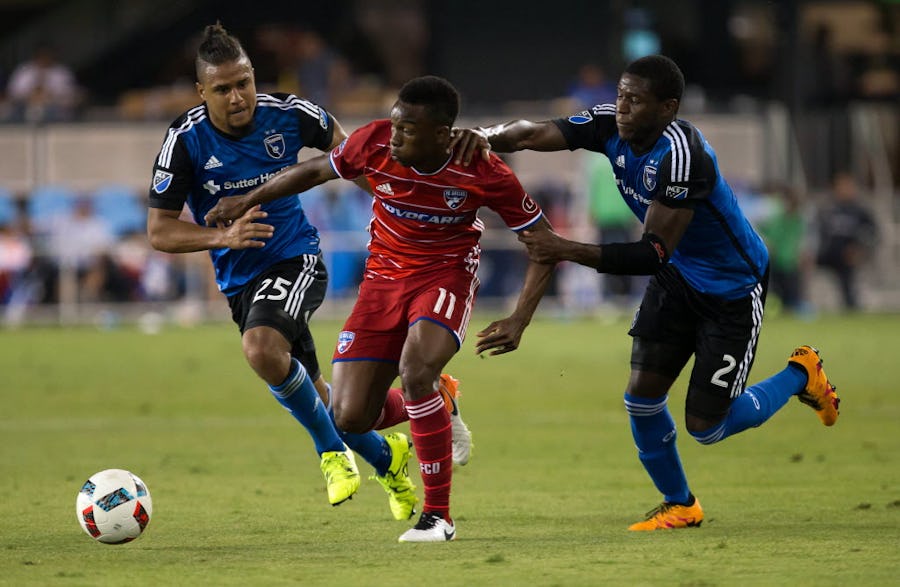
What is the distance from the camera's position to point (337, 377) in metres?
7.56

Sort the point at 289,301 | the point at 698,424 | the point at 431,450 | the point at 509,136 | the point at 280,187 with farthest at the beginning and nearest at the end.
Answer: the point at 289,301 < the point at 509,136 < the point at 698,424 < the point at 280,187 < the point at 431,450

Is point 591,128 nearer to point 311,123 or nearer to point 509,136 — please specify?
point 509,136

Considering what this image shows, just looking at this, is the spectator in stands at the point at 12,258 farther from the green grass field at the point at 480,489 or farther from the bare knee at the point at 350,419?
the bare knee at the point at 350,419

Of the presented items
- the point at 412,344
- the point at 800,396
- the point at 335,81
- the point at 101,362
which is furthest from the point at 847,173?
the point at 412,344

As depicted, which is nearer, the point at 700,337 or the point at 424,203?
the point at 424,203

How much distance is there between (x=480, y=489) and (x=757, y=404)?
1.83 metres

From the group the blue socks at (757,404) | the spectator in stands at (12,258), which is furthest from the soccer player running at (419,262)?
the spectator in stands at (12,258)

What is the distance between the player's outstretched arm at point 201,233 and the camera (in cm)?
738

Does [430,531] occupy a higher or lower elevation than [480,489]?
higher

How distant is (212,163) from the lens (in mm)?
8102

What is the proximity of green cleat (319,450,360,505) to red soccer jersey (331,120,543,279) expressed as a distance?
969mm

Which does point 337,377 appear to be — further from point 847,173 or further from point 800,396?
point 847,173

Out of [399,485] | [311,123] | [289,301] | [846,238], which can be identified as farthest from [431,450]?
[846,238]

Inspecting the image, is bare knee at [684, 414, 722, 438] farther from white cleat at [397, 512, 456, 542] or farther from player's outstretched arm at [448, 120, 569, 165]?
player's outstretched arm at [448, 120, 569, 165]
